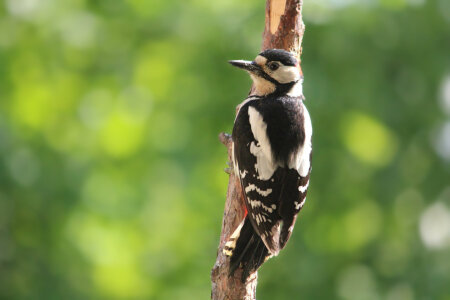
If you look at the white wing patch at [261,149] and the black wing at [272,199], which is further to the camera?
the white wing patch at [261,149]

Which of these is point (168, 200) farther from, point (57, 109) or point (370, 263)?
point (370, 263)

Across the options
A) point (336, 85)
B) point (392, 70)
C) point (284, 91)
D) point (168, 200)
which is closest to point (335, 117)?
point (336, 85)

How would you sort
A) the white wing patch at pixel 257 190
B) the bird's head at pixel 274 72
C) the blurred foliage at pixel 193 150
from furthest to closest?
the blurred foliage at pixel 193 150 < the bird's head at pixel 274 72 < the white wing patch at pixel 257 190

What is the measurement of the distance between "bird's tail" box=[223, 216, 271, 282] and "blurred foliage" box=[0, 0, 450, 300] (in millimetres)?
3167

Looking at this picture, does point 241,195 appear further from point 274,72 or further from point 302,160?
point 274,72

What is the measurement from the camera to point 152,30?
8625mm

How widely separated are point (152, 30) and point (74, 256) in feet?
8.91

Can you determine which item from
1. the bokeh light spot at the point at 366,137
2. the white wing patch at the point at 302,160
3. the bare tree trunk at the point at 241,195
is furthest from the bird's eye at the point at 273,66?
the bokeh light spot at the point at 366,137

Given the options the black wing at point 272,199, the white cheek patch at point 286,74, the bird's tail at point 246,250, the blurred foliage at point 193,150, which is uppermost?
the blurred foliage at point 193,150

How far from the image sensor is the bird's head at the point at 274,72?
457 centimetres

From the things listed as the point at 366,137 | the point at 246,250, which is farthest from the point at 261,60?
the point at 366,137

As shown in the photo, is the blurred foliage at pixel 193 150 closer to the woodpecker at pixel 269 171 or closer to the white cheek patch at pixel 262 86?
the white cheek patch at pixel 262 86

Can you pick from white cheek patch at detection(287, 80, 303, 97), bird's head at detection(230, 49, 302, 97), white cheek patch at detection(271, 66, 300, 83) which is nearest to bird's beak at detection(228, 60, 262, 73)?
bird's head at detection(230, 49, 302, 97)

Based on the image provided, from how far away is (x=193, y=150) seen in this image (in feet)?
26.9
